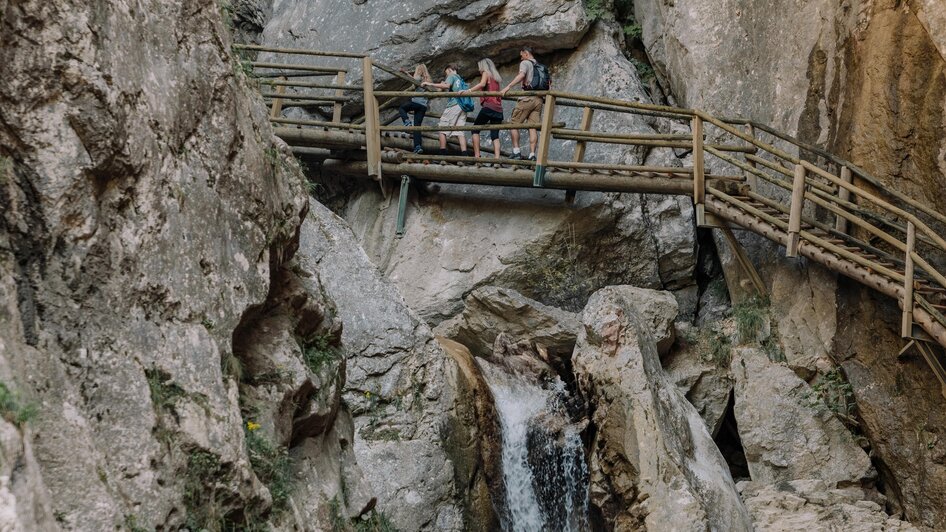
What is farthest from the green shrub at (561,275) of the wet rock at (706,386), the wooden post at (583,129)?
the wet rock at (706,386)

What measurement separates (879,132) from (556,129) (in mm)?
3833

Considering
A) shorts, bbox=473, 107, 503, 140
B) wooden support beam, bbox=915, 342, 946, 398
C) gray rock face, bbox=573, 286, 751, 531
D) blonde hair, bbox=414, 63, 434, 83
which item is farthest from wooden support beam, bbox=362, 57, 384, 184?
wooden support beam, bbox=915, 342, 946, 398

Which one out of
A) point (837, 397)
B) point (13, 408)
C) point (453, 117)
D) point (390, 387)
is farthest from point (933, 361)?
point (13, 408)

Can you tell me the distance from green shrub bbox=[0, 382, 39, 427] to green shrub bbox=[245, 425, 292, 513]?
193 centimetres

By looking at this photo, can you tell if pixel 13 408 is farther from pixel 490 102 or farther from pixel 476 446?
pixel 490 102

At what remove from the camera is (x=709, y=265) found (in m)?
14.6

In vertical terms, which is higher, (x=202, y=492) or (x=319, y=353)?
(x=319, y=353)

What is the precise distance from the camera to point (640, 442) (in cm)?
977

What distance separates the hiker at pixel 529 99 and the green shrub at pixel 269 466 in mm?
8401

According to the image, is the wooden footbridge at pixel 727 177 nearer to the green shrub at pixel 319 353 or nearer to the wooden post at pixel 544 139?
the wooden post at pixel 544 139

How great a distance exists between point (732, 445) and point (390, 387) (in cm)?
490

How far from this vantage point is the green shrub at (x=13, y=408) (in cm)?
358

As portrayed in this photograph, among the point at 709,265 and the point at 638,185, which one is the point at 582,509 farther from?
the point at 709,265

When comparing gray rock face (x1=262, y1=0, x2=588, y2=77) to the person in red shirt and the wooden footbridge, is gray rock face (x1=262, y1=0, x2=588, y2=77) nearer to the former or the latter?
the wooden footbridge
